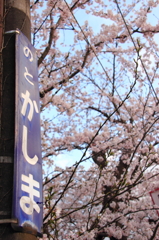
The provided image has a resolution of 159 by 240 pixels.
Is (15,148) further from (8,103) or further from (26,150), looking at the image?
(8,103)

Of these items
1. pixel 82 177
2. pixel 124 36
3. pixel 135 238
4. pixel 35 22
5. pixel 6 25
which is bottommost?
pixel 135 238

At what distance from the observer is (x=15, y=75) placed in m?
1.87

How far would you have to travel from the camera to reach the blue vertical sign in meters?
1.42

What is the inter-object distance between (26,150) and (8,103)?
402mm

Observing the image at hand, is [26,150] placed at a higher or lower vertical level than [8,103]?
lower

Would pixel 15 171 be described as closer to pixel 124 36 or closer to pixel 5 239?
pixel 5 239

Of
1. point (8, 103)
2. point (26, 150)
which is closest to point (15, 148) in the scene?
point (26, 150)

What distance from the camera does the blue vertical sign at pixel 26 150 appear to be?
4.67 feet

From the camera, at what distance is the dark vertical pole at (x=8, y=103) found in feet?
4.44

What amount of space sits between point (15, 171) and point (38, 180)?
0.84 feet

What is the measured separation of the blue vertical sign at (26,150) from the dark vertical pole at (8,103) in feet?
0.14

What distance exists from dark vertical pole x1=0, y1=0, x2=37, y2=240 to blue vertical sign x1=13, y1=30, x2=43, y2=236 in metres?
0.04

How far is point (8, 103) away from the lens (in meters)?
1.76

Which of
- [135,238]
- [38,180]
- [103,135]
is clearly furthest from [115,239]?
[38,180]
